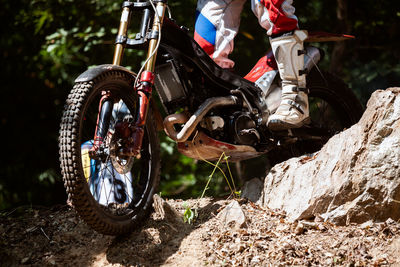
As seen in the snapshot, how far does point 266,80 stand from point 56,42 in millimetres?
2695

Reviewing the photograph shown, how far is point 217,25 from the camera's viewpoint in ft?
10.6

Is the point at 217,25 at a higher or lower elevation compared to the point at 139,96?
higher

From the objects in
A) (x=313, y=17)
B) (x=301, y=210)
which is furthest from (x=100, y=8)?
(x=301, y=210)

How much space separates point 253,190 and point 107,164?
911 mm

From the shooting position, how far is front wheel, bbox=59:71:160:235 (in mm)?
2303

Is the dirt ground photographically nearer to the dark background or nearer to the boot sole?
the boot sole

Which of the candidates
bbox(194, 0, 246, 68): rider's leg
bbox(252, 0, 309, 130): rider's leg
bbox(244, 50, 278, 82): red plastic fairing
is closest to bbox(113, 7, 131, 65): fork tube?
bbox(194, 0, 246, 68): rider's leg

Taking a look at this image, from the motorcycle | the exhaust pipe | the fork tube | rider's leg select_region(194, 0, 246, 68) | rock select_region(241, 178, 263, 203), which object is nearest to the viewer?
the motorcycle

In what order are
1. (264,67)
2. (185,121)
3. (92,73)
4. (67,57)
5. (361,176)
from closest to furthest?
(92,73)
(361,176)
(185,121)
(264,67)
(67,57)

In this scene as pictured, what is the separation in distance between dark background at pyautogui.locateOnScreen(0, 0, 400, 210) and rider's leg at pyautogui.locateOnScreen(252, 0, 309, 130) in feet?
6.73

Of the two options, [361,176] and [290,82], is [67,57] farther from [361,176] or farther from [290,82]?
[361,176]

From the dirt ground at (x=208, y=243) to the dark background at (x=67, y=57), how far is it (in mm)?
2357

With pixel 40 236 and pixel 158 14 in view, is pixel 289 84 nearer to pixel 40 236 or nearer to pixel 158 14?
pixel 158 14

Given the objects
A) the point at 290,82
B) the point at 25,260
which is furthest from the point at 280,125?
the point at 25,260
